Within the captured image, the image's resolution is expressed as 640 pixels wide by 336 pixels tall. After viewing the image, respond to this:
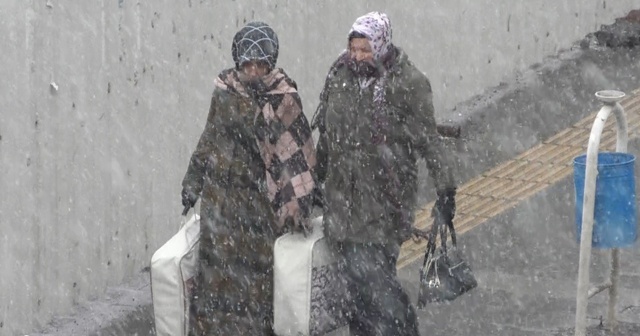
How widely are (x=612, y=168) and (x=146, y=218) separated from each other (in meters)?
2.63

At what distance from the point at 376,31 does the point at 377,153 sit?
0.58m

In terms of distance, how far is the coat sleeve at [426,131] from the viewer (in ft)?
24.0

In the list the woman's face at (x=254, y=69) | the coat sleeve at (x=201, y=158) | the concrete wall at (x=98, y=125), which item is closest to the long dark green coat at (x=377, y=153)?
the woman's face at (x=254, y=69)

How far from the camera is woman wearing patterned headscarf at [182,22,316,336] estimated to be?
741 cm

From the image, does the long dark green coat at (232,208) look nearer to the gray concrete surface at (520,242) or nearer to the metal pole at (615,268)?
the gray concrete surface at (520,242)

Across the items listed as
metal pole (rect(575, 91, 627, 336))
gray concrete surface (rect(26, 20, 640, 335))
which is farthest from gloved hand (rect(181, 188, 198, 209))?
metal pole (rect(575, 91, 627, 336))

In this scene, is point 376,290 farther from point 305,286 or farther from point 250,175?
point 250,175

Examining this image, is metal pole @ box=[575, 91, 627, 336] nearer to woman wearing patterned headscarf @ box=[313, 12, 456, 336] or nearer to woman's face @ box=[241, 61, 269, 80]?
woman wearing patterned headscarf @ box=[313, 12, 456, 336]

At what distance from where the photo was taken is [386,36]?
7.31 meters

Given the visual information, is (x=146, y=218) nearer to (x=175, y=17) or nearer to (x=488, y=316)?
(x=175, y=17)

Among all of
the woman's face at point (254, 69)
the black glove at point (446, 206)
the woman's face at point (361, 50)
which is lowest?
the black glove at point (446, 206)

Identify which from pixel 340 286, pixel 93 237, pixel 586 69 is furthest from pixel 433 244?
pixel 586 69

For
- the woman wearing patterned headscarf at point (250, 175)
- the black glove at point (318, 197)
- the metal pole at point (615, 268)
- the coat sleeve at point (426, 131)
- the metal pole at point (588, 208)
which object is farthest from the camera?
the metal pole at point (615, 268)

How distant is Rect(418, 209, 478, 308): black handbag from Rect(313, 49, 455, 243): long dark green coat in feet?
0.50
